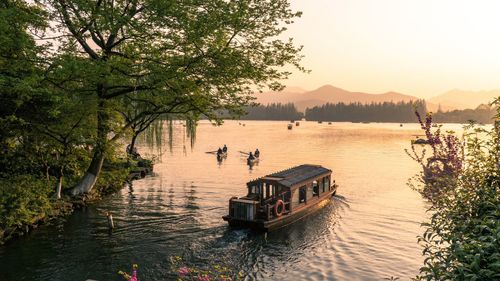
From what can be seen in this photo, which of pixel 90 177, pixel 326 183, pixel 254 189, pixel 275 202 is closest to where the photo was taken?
pixel 275 202

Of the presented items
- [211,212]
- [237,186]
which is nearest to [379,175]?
[237,186]

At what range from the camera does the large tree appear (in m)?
23.5

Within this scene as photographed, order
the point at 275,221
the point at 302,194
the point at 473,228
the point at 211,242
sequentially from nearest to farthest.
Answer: the point at 473,228, the point at 211,242, the point at 275,221, the point at 302,194

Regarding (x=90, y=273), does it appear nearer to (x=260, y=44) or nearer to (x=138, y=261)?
(x=138, y=261)

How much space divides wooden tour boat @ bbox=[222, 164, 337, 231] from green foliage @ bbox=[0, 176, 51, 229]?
1132 cm

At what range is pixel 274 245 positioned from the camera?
73.0ft

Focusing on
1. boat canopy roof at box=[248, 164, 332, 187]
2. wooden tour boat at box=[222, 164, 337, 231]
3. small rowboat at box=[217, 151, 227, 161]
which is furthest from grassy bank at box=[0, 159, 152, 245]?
small rowboat at box=[217, 151, 227, 161]

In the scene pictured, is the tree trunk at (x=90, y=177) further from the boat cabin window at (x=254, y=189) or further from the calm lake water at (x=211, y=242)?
the boat cabin window at (x=254, y=189)

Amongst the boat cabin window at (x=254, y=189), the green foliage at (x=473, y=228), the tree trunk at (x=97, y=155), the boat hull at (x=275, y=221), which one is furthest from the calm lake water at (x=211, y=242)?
the green foliage at (x=473, y=228)

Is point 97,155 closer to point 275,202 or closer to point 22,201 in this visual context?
point 22,201

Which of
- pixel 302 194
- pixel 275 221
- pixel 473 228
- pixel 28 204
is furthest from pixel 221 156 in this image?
pixel 473 228

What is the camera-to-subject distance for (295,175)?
28656mm

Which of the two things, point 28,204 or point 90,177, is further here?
point 90,177

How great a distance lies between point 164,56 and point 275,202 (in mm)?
12690
